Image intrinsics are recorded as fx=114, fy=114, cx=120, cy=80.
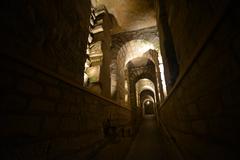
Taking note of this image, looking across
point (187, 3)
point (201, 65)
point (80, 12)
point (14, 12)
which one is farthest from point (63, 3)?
point (201, 65)

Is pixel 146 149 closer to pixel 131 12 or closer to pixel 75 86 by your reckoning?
pixel 75 86

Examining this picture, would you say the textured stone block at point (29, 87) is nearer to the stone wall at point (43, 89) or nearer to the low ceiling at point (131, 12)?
the stone wall at point (43, 89)

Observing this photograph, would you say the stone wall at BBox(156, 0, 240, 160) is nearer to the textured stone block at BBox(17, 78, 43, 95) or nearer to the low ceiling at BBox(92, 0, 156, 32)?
the textured stone block at BBox(17, 78, 43, 95)

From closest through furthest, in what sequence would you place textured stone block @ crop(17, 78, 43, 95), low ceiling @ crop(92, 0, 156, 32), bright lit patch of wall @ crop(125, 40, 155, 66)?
textured stone block @ crop(17, 78, 43, 95) → low ceiling @ crop(92, 0, 156, 32) → bright lit patch of wall @ crop(125, 40, 155, 66)

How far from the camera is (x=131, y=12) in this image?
5.15 m

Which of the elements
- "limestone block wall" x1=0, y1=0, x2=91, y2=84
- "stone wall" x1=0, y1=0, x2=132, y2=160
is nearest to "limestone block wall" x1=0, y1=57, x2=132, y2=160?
"stone wall" x1=0, y1=0, x2=132, y2=160

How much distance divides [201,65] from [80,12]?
2856 mm

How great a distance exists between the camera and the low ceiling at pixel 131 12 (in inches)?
185

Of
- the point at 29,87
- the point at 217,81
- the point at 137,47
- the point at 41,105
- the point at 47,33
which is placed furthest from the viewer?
the point at 137,47

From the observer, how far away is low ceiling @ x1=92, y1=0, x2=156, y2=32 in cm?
470

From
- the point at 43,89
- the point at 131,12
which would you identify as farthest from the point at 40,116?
the point at 131,12

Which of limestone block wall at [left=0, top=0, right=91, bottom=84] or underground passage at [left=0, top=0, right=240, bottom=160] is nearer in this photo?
underground passage at [left=0, top=0, right=240, bottom=160]

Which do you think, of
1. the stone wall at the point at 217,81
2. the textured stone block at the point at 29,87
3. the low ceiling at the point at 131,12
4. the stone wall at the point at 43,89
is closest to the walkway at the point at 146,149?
the stone wall at the point at 43,89

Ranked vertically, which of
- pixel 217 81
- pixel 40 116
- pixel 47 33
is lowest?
pixel 40 116
